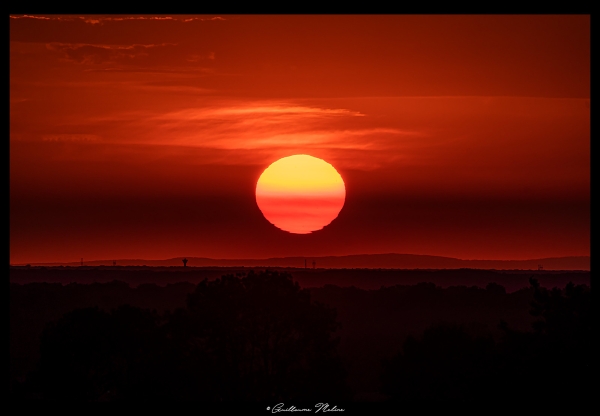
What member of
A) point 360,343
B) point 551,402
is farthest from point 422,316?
point 551,402

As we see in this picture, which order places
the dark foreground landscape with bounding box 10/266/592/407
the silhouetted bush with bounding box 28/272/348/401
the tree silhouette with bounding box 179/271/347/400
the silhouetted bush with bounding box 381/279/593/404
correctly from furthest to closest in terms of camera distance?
the tree silhouette with bounding box 179/271/347/400 < the silhouetted bush with bounding box 28/272/348/401 < the dark foreground landscape with bounding box 10/266/592/407 < the silhouetted bush with bounding box 381/279/593/404

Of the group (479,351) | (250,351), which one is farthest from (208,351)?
(479,351)

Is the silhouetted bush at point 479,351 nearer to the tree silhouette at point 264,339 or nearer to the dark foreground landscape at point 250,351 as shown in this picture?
the dark foreground landscape at point 250,351

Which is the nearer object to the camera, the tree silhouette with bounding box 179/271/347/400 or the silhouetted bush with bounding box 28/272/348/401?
the silhouetted bush with bounding box 28/272/348/401
